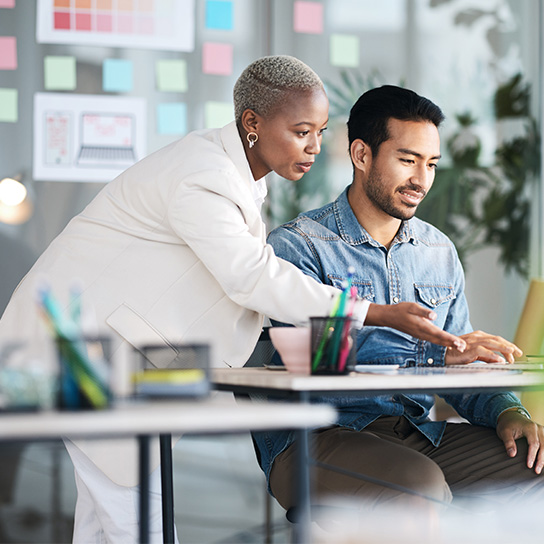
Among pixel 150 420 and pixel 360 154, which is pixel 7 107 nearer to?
pixel 360 154

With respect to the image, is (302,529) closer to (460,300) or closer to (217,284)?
(217,284)

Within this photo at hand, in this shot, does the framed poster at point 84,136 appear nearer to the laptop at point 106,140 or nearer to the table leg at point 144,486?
the laptop at point 106,140

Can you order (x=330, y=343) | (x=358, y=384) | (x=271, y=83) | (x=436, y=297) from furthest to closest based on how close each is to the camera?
(x=436, y=297)
(x=271, y=83)
(x=330, y=343)
(x=358, y=384)

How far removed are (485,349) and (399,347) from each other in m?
0.31

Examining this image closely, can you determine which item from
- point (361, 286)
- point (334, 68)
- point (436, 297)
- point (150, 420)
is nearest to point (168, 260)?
point (361, 286)

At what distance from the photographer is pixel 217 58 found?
120 inches

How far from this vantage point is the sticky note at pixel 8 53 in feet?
9.47

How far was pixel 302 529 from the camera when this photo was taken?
110 centimetres

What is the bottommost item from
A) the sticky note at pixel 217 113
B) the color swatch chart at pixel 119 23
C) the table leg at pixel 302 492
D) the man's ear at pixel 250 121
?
the table leg at pixel 302 492

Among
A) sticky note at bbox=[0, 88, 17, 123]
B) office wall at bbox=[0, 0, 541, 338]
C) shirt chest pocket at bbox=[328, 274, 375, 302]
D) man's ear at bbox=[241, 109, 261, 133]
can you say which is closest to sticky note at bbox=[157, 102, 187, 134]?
office wall at bbox=[0, 0, 541, 338]

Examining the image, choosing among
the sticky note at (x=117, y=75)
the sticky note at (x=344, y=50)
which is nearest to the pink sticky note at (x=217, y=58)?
the sticky note at (x=117, y=75)

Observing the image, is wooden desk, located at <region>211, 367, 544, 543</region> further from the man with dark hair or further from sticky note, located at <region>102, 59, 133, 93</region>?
sticky note, located at <region>102, 59, 133, 93</region>

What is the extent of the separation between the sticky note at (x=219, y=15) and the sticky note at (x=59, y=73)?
1.70 feet

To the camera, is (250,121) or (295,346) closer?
(295,346)
